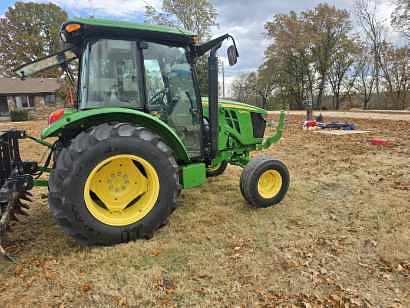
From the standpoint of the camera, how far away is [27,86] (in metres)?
33.1

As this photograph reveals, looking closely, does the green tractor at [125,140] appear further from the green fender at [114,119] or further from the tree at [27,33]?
the tree at [27,33]

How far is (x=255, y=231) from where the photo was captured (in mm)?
3330

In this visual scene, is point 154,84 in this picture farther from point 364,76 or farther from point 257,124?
point 364,76

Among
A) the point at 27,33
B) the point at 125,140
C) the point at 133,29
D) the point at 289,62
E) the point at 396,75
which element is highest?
the point at 27,33

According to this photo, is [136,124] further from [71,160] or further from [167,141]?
[71,160]

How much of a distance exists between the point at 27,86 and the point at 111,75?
1392 inches

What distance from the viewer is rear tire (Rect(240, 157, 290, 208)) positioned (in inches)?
149

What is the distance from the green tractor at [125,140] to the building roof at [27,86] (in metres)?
32.6

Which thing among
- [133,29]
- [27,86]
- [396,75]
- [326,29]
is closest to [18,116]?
[27,86]

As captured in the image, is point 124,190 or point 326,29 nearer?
point 124,190

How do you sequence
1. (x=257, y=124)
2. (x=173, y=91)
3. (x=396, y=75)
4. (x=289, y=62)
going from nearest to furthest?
(x=173, y=91), (x=257, y=124), (x=396, y=75), (x=289, y=62)

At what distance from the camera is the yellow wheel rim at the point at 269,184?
155 inches

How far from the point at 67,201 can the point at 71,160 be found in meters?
0.35

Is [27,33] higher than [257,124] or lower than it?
higher
